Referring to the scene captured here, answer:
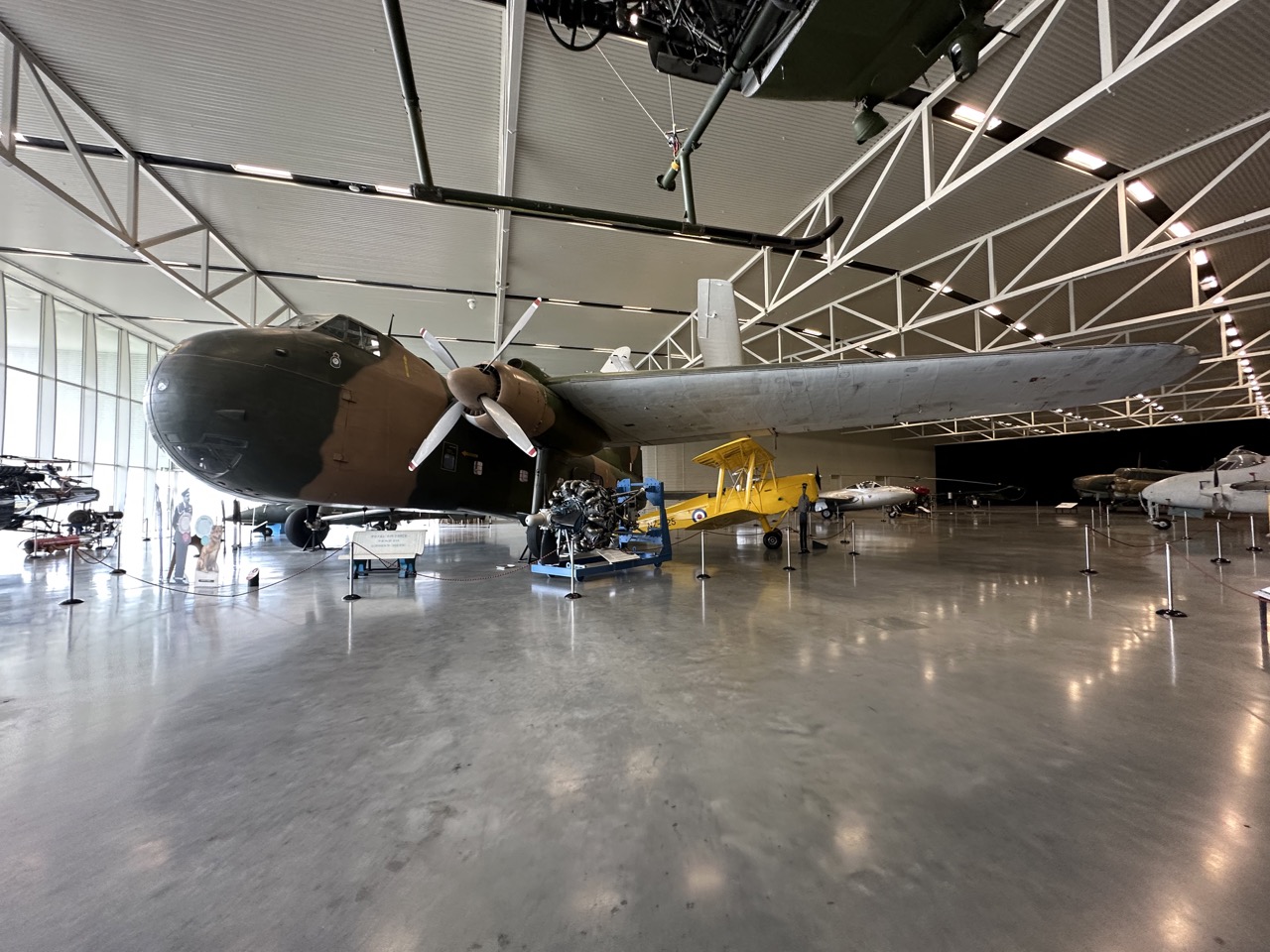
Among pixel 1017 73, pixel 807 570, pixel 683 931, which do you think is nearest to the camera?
pixel 683 931

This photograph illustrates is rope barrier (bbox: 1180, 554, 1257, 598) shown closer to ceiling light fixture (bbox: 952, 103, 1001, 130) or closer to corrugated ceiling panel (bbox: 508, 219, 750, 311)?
ceiling light fixture (bbox: 952, 103, 1001, 130)

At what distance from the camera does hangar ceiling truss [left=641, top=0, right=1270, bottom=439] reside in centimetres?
632

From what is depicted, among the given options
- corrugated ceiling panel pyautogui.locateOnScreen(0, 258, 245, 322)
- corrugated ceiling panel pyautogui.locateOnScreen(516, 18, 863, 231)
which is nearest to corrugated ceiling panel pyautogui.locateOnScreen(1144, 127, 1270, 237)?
corrugated ceiling panel pyautogui.locateOnScreen(516, 18, 863, 231)

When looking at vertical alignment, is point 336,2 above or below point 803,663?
above

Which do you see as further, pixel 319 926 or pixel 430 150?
pixel 430 150

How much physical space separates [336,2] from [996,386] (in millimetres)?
10221

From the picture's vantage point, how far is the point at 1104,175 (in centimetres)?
862

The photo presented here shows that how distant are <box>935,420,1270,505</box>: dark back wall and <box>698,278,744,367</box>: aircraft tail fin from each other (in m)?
27.5

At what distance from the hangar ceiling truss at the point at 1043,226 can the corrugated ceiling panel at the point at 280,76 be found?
6.78m

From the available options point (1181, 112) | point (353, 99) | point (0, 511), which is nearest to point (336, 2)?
point (353, 99)

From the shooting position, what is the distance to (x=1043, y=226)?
10281 millimetres

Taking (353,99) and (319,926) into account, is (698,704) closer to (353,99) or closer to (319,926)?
(319,926)

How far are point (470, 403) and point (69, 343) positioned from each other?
65.2 feet

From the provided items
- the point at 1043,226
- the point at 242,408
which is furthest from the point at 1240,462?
the point at 242,408
